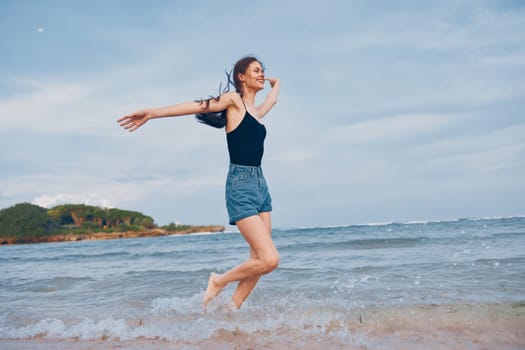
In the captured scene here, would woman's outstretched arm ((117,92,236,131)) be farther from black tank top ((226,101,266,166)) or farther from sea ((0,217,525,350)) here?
sea ((0,217,525,350))

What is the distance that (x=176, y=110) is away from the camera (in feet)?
11.8

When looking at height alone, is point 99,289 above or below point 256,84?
below

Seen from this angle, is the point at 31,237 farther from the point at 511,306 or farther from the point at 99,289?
the point at 511,306

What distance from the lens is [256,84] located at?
402 cm

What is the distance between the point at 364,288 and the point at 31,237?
186 feet

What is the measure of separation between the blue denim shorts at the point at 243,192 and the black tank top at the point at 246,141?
70 millimetres

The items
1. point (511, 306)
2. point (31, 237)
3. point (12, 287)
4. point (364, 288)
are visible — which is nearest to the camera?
point (511, 306)

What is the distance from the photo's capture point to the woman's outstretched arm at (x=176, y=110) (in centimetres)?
348

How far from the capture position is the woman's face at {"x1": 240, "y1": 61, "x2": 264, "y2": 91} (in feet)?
13.2

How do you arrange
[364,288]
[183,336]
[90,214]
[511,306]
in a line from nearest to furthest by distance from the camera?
[183,336] < [511,306] < [364,288] < [90,214]

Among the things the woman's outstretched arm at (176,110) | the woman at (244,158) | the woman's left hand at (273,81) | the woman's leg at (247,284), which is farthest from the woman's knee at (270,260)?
the woman's left hand at (273,81)

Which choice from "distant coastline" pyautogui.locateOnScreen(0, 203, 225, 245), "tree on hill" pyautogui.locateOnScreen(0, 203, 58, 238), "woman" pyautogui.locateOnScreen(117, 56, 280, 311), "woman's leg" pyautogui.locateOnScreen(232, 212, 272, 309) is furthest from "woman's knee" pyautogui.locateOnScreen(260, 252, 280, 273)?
"tree on hill" pyautogui.locateOnScreen(0, 203, 58, 238)

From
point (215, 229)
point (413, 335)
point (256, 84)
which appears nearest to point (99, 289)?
point (256, 84)

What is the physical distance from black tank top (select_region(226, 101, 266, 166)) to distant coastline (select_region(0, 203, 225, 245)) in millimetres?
56439
